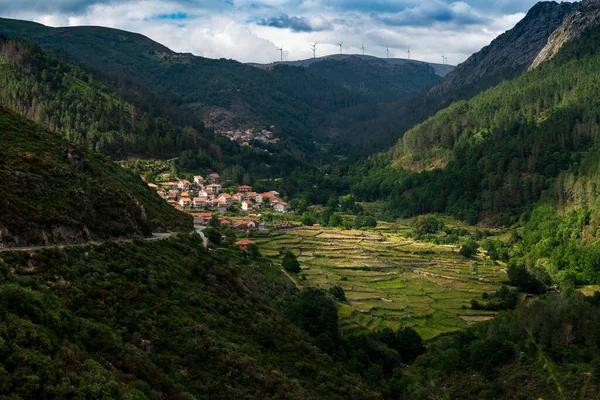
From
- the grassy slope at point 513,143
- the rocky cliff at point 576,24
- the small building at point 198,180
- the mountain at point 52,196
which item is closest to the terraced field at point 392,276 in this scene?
the mountain at point 52,196

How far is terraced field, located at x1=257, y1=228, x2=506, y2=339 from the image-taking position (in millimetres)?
50250

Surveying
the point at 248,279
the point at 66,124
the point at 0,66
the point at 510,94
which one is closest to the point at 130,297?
the point at 248,279

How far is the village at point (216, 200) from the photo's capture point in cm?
8144

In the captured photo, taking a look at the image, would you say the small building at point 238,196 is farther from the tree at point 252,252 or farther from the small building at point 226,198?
the tree at point 252,252

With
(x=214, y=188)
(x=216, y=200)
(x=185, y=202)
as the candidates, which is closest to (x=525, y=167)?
(x=214, y=188)

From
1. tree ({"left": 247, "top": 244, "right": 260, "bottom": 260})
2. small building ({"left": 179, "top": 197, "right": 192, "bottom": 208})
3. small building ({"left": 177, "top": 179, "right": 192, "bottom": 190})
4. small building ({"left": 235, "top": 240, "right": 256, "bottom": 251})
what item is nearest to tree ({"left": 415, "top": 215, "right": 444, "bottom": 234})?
small building ({"left": 179, "top": 197, "right": 192, "bottom": 208})

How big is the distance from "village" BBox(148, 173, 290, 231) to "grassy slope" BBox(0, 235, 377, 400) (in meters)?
41.8

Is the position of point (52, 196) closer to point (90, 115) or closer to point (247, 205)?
point (247, 205)

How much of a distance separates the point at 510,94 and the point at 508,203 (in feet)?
173

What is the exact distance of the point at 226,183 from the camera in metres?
117

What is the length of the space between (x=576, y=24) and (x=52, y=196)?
16419 cm

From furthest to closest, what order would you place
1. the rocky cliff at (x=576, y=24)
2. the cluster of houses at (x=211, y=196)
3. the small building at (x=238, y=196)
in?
the rocky cliff at (x=576, y=24) → the small building at (x=238, y=196) → the cluster of houses at (x=211, y=196)

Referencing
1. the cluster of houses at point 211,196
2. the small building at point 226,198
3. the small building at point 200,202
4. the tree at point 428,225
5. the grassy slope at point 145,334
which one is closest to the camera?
the grassy slope at point 145,334

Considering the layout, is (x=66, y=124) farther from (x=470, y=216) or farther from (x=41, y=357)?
(x=41, y=357)
